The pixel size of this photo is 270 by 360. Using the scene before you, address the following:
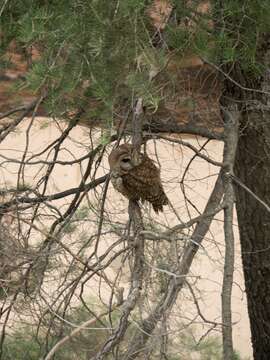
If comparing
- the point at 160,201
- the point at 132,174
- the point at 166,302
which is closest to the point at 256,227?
the point at 160,201

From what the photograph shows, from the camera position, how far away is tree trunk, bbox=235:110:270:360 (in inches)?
114

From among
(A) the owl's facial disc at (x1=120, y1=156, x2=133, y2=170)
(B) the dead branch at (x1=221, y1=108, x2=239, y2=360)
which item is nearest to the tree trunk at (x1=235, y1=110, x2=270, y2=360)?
(B) the dead branch at (x1=221, y1=108, x2=239, y2=360)

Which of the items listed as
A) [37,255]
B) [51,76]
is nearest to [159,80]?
[51,76]

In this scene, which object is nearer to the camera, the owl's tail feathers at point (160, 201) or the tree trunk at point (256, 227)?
the owl's tail feathers at point (160, 201)

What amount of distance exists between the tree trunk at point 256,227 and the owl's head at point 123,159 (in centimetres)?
70

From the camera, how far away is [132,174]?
229 cm

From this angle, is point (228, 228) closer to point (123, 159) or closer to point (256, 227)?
point (123, 159)

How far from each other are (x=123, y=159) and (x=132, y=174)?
51 mm

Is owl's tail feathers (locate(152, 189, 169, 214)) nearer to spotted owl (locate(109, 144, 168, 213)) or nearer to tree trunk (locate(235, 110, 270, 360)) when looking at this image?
spotted owl (locate(109, 144, 168, 213))

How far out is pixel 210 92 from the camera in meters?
2.77

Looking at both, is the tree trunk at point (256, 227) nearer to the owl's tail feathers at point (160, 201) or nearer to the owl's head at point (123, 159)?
the owl's tail feathers at point (160, 201)

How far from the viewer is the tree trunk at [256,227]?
2900 millimetres

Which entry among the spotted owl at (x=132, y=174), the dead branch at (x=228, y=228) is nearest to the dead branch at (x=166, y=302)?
the dead branch at (x=228, y=228)

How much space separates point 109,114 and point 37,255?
1.65 feet
